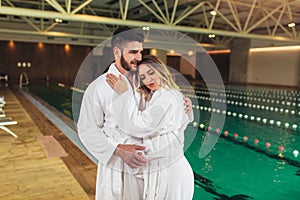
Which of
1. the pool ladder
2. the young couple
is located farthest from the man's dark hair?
the pool ladder

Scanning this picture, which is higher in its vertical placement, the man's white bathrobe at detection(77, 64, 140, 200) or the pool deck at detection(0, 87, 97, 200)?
the man's white bathrobe at detection(77, 64, 140, 200)

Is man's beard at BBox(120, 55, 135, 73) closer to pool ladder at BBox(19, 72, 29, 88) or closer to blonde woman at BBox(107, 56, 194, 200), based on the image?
blonde woman at BBox(107, 56, 194, 200)

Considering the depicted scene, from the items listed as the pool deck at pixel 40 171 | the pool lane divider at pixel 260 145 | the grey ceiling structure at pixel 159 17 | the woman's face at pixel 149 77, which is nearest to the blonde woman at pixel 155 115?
the woman's face at pixel 149 77

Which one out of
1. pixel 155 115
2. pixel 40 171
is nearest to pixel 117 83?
pixel 155 115

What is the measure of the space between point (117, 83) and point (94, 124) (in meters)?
0.18

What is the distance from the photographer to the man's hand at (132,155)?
894mm

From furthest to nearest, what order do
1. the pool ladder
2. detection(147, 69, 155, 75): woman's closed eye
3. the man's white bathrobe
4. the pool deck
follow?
the pool ladder → the pool deck → the man's white bathrobe → detection(147, 69, 155, 75): woman's closed eye

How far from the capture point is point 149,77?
2.75ft

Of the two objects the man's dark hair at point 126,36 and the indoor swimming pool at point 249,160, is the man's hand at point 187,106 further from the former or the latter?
the man's dark hair at point 126,36

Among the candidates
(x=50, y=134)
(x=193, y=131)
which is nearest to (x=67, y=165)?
(x=50, y=134)

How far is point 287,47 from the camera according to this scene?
15273 millimetres

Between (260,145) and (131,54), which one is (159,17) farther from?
(131,54)

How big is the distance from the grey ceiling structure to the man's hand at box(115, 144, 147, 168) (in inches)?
205

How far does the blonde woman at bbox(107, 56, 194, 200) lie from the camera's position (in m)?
0.84
